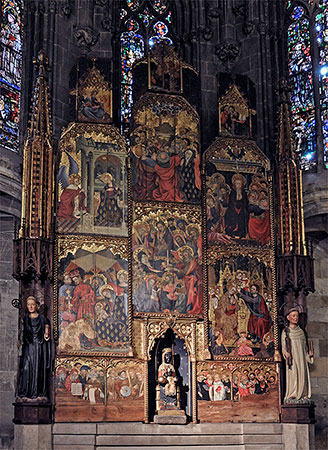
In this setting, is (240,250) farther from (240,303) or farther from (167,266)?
(167,266)

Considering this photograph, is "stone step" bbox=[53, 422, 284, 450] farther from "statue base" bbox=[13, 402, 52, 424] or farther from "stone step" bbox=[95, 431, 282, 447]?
"statue base" bbox=[13, 402, 52, 424]

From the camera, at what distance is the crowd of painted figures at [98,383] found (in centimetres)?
1471

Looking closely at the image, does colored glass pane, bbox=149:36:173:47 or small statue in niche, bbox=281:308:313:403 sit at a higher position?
colored glass pane, bbox=149:36:173:47

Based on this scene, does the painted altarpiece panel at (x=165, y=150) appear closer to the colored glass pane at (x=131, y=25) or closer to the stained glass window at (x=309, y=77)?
the stained glass window at (x=309, y=77)

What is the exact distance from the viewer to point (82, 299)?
15.2 m

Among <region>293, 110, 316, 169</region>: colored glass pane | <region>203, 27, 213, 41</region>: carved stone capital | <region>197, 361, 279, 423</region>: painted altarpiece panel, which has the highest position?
<region>203, 27, 213, 41</region>: carved stone capital

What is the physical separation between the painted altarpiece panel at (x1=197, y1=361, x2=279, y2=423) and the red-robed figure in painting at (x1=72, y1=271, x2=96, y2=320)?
7.35 feet

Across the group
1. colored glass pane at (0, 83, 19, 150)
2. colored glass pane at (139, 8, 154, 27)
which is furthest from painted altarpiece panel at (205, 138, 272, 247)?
colored glass pane at (139, 8, 154, 27)

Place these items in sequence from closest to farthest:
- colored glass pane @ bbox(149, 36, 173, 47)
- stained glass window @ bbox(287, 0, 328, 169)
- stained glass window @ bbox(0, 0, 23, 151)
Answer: stained glass window @ bbox(0, 0, 23, 151) → stained glass window @ bbox(287, 0, 328, 169) → colored glass pane @ bbox(149, 36, 173, 47)

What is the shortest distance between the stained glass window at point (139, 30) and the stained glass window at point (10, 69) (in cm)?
254

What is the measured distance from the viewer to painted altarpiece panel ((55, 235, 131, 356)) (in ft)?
49.1

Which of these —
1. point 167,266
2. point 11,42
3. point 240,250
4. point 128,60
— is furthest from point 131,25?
point 167,266

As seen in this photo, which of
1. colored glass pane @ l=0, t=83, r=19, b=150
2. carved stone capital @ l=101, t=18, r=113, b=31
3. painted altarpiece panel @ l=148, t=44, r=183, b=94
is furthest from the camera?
carved stone capital @ l=101, t=18, r=113, b=31

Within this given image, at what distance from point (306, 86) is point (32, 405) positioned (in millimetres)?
9395
